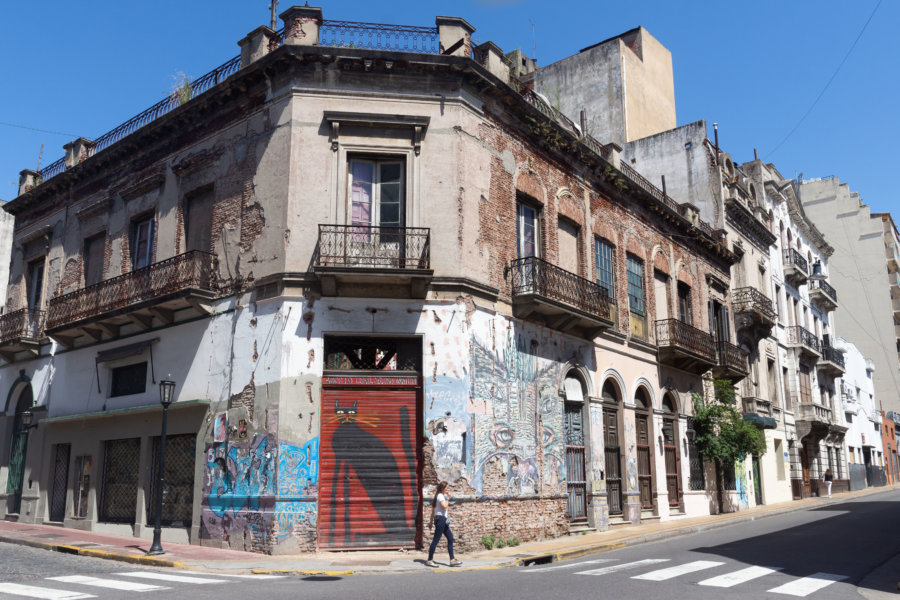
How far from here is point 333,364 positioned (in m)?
14.6

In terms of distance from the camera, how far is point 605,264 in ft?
67.6

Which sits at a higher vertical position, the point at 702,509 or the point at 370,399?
the point at 370,399

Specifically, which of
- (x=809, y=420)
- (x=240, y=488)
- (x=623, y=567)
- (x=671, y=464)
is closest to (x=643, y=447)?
(x=671, y=464)

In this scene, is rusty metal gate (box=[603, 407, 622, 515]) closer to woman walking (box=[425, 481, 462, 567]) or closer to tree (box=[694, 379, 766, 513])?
tree (box=[694, 379, 766, 513])

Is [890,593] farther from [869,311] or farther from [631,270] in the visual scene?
[869,311]

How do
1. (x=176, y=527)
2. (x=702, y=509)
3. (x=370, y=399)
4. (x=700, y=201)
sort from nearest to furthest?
(x=370, y=399), (x=176, y=527), (x=702, y=509), (x=700, y=201)

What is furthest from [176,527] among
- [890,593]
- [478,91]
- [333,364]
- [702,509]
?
[702,509]

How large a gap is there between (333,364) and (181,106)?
774 centimetres

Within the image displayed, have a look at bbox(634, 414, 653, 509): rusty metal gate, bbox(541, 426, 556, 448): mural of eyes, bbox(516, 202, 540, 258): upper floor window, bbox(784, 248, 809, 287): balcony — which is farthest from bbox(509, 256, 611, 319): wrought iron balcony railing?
bbox(784, 248, 809, 287): balcony

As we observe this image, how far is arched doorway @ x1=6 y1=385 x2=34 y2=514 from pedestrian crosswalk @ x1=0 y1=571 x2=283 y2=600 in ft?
40.0

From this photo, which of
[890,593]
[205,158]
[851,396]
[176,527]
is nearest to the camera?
[890,593]

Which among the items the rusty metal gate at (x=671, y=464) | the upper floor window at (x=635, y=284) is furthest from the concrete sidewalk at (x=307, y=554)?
the upper floor window at (x=635, y=284)

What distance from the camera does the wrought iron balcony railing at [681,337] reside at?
22.5 m

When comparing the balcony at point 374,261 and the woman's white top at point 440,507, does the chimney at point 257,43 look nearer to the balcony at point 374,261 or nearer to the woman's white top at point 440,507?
the balcony at point 374,261
